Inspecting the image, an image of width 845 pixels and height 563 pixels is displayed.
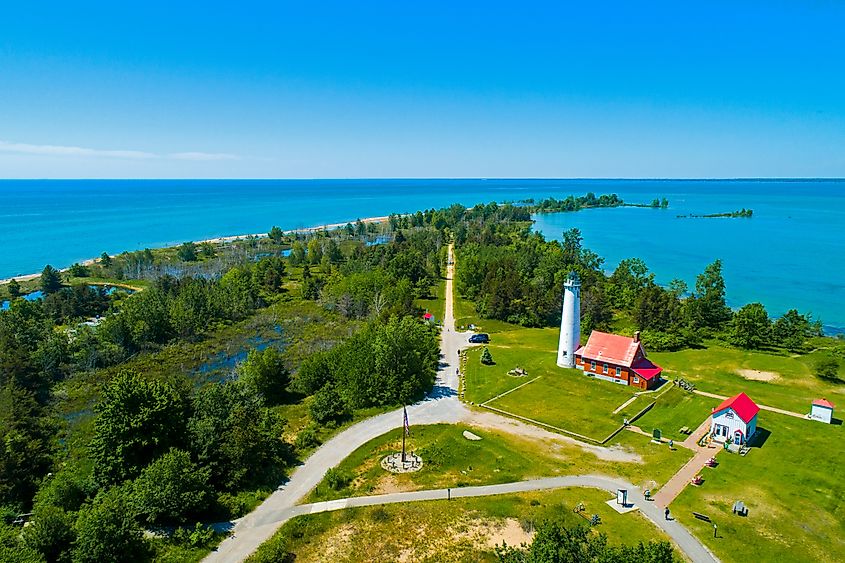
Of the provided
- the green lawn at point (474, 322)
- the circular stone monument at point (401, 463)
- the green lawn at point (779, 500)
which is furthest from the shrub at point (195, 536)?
the green lawn at point (474, 322)

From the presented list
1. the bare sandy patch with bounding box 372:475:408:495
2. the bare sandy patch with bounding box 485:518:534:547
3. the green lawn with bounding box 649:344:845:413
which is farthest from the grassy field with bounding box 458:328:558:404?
the bare sandy patch with bounding box 485:518:534:547

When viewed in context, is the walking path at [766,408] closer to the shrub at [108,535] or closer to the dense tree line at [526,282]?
the dense tree line at [526,282]

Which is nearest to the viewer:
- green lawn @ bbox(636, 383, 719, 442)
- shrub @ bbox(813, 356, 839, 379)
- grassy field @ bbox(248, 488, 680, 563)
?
grassy field @ bbox(248, 488, 680, 563)

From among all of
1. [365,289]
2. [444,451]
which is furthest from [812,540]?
[365,289]

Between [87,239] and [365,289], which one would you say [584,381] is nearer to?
[365,289]

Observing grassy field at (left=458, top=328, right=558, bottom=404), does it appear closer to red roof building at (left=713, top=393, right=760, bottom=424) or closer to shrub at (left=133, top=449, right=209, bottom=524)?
red roof building at (left=713, top=393, right=760, bottom=424)

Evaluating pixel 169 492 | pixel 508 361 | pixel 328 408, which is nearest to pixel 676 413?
pixel 508 361
